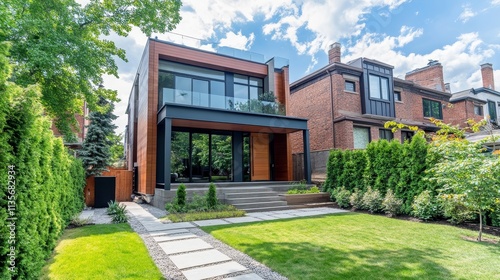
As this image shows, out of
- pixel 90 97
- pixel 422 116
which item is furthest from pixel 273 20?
pixel 422 116

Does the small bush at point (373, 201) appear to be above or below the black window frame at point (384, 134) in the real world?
below

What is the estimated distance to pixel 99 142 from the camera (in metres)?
13.6

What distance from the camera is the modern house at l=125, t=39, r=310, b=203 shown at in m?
11.7

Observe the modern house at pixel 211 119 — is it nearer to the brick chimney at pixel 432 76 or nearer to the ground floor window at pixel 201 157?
the ground floor window at pixel 201 157

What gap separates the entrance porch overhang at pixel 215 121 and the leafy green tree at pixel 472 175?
272 inches

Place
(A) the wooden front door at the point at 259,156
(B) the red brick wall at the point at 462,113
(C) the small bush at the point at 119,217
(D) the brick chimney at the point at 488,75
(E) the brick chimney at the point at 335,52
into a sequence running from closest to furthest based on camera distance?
(C) the small bush at the point at 119,217 → (A) the wooden front door at the point at 259,156 → (E) the brick chimney at the point at 335,52 → (B) the red brick wall at the point at 462,113 → (D) the brick chimney at the point at 488,75

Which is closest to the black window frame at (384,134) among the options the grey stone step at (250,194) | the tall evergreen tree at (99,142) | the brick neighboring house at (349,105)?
the brick neighboring house at (349,105)

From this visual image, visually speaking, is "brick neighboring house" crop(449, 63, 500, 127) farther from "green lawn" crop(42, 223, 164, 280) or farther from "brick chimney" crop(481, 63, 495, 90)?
"green lawn" crop(42, 223, 164, 280)

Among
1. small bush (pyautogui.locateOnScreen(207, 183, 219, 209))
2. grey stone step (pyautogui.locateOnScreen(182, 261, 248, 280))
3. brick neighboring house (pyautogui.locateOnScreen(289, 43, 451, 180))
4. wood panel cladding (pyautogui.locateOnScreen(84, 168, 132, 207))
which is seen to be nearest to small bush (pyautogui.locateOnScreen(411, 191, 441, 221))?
brick neighboring house (pyautogui.locateOnScreen(289, 43, 451, 180))

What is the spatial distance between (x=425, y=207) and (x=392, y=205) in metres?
1.02

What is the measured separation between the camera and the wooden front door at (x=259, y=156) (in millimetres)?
14609

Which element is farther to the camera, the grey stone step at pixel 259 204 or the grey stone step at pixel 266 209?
the grey stone step at pixel 259 204

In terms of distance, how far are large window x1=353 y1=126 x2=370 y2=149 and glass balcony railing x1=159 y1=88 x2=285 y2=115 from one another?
5420mm

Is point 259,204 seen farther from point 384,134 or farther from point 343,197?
point 384,134
